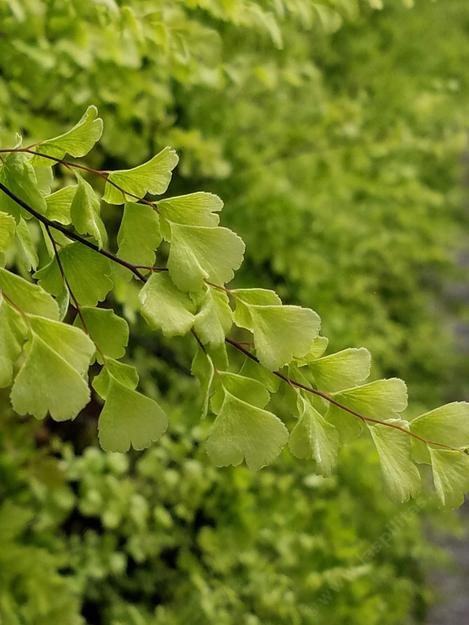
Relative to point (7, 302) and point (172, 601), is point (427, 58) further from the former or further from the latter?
Answer: point (7, 302)

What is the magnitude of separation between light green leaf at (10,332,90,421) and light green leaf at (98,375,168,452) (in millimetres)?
81

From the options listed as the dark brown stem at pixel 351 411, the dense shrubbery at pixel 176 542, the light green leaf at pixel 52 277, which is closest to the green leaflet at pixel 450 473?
the dark brown stem at pixel 351 411

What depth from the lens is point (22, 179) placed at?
2.31ft

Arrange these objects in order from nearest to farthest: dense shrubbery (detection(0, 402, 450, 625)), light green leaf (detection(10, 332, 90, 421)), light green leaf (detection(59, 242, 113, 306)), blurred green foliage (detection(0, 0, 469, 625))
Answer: light green leaf (detection(10, 332, 90, 421)) → light green leaf (detection(59, 242, 113, 306)) → blurred green foliage (detection(0, 0, 469, 625)) → dense shrubbery (detection(0, 402, 450, 625))

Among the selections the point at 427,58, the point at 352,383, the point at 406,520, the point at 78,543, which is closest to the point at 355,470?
the point at 406,520

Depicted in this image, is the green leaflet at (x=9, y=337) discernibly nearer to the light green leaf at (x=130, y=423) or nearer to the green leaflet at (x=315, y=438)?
the light green leaf at (x=130, y=423)

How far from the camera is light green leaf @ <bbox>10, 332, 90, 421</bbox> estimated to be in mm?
621

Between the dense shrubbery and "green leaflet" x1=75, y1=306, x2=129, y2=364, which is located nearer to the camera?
"green leaflet" x1=75, y1=306, x2=129, y2=364

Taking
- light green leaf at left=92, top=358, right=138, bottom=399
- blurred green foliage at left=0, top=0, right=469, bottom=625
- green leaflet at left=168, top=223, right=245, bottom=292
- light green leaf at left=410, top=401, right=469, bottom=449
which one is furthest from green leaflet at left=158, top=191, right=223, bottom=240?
Answer: blurred green foliage at left=0, top=0, right=469, bottom=625

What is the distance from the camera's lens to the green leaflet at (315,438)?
0.70 m

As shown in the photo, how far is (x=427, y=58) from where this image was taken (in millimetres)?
4242

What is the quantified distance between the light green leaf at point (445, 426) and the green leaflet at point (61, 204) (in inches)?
13.1

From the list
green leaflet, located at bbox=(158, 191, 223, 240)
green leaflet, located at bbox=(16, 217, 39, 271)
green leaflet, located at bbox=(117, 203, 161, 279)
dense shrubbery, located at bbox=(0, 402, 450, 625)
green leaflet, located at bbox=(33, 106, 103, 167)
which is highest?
green leaflet, located at bbox=(33, 106, 103, 167)

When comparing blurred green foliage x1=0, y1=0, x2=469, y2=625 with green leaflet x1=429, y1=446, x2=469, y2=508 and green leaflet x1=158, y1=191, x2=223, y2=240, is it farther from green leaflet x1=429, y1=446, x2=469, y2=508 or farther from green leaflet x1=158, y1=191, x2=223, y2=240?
green leaflet x1=429, y1=446, x2=469, y2=508
